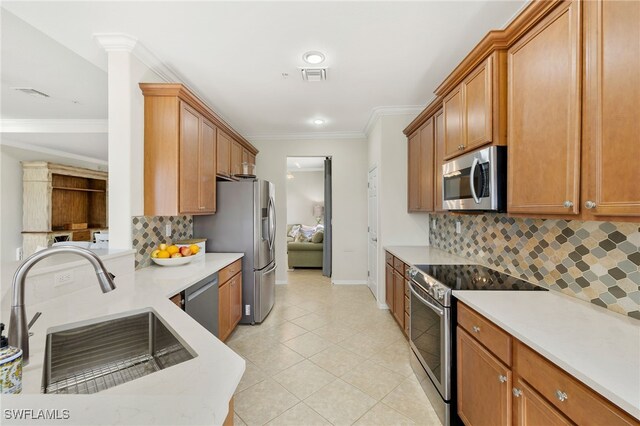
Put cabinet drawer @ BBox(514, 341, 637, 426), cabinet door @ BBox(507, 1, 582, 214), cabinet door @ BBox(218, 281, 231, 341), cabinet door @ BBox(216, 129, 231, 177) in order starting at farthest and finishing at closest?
cabinet door @ BBox(216, 129, 231, 177) < cabinet door @ BBox(218, 281, 231, 341) < cabinet door @ BBox(507, 1, 582, 214) < cabinet drawer @ BBox(514, 341, 637, 426)

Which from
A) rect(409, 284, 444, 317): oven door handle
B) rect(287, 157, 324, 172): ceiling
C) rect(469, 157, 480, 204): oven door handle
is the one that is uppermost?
rect(287, 157, 324, 172): ceiling

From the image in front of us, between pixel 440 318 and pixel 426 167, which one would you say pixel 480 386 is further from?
pixel 426 167

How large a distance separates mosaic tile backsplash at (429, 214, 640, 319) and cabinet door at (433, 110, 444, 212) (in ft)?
1.56

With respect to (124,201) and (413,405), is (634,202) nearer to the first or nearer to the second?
(413,405)

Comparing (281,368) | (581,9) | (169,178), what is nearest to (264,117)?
(169,178)

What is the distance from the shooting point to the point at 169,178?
2.41 meters

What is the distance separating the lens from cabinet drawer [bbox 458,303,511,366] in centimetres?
126

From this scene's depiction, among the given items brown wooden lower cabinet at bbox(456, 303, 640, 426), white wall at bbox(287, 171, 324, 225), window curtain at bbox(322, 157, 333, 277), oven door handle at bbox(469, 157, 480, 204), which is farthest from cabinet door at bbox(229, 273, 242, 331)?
white wall at bbox(287, 171, 324, 225)

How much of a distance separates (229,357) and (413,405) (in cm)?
164

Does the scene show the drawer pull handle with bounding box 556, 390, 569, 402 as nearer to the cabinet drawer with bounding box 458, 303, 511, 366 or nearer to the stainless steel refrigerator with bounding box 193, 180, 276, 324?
the cabinet drawer with bounding box 458, 303, 511, 366

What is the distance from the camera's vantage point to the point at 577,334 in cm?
112

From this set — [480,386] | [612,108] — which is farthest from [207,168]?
[612,108]

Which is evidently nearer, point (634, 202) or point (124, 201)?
point (634, 202)

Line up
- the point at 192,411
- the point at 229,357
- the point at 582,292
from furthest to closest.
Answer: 1. the point at 582,292
2. the point at 229,357
3. the point at 192,411
